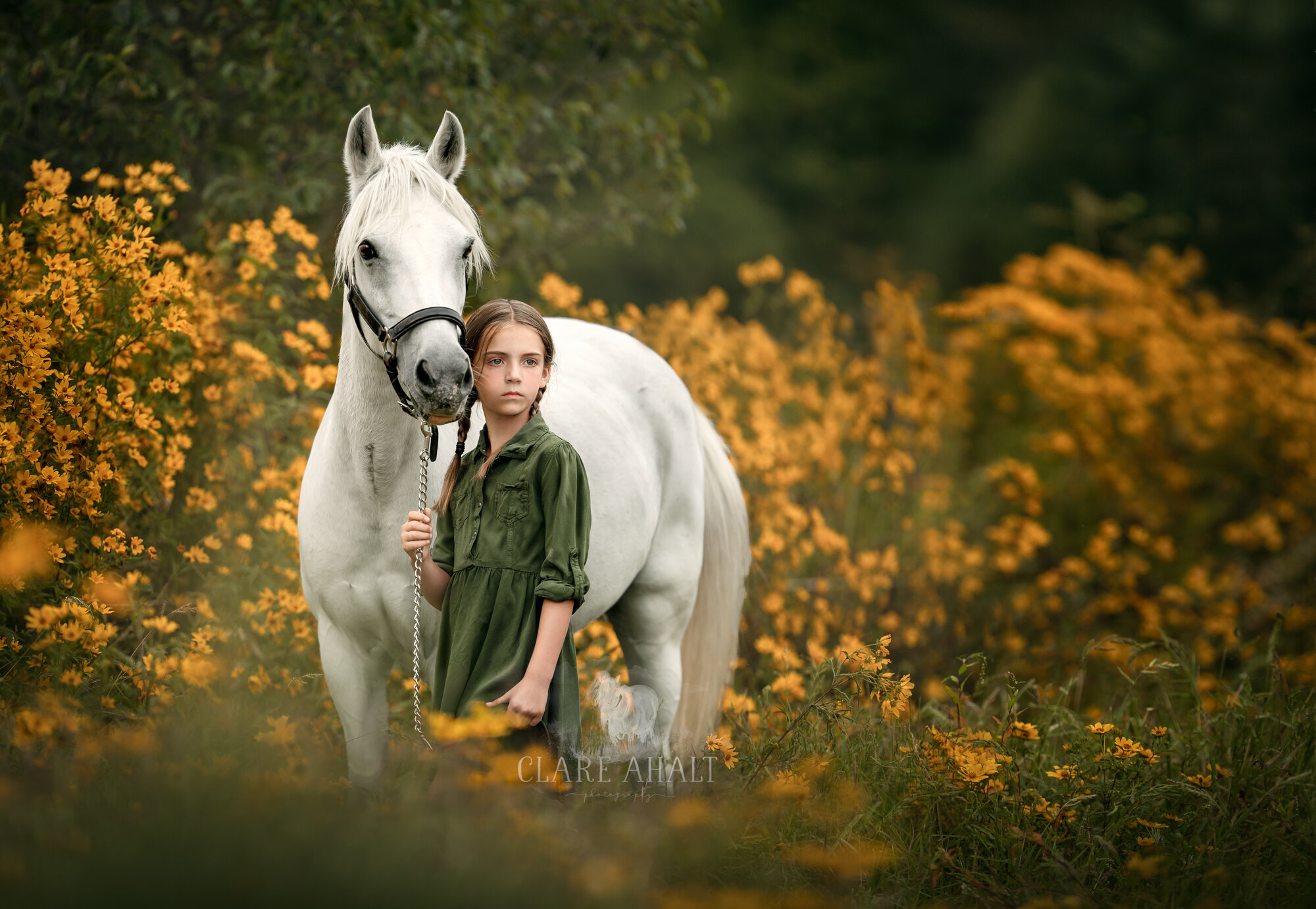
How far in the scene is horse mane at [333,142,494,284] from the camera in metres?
2.22

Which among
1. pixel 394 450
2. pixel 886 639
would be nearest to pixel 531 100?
pixel 394 450

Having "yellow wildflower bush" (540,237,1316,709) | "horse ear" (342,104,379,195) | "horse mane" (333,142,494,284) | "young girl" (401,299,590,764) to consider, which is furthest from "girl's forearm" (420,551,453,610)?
"yellow wildflower bush" (540,237,1316,709)

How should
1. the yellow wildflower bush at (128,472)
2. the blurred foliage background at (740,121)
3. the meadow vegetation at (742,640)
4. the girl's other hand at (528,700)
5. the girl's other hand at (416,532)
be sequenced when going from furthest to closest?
1. the blurred foliage background at (740,121)
2. the yellow wildflower bush at (128,472)
3. the girl's other hand at (416,532)
4. the girl's other hand at (528,700)
5. the meadow vegetation at (742,640)

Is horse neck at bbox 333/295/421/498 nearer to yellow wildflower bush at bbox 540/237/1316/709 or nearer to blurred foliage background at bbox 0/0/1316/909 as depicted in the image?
blurred foliage background at bbox 0/0/1316/909

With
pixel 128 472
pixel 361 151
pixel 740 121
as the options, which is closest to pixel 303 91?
pixel 128 472

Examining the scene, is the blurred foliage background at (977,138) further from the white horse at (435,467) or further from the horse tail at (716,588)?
the white horse at (435,467)

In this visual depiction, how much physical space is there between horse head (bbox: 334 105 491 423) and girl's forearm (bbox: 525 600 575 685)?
456 mm

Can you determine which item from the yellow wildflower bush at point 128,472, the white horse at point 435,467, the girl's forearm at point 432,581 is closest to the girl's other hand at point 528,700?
the girl's forearm at point 432,581

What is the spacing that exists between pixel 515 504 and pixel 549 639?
0.31 meters

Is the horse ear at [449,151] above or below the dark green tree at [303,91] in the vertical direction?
below

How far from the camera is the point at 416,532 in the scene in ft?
6.99

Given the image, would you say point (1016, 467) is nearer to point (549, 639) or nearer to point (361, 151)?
point (549, 639)

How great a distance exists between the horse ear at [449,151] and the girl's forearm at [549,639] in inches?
43.6

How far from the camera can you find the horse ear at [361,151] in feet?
7.77
